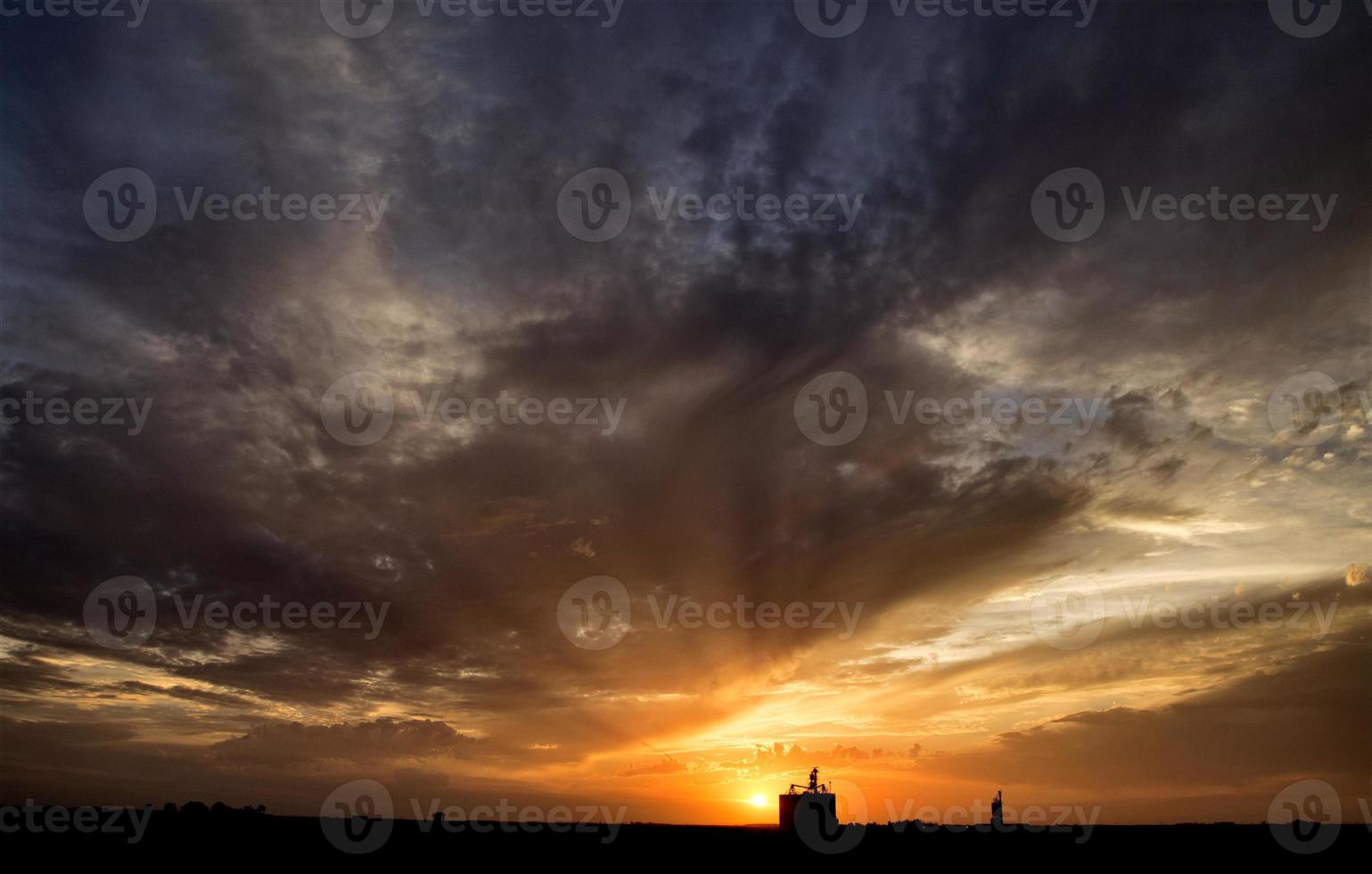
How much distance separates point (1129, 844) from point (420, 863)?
32.6 meters

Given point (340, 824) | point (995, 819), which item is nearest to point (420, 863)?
point (340, 824)

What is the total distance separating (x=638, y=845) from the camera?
3772cm

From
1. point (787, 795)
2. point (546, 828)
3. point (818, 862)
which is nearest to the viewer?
point (818, 862)

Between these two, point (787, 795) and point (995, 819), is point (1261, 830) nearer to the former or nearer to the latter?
point (995, 819)

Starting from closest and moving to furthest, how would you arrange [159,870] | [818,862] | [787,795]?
1. [159,870]
2. [818,862]
3. [787,795]

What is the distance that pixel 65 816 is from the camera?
40.6 m

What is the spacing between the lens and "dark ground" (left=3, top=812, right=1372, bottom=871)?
115 ft

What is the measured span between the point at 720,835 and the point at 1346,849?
2965 centimetres

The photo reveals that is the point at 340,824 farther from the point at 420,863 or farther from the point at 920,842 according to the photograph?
the point at 920,842

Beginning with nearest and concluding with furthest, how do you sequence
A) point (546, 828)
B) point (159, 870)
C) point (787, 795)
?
1. point (159, 870)
2. point (546, 828)
3. point (787, 795)

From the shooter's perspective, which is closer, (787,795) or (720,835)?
(720,835)

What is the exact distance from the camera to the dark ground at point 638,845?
1382 inches

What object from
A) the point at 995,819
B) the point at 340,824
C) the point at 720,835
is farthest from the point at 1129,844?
the point at 340,824

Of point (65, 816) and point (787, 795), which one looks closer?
point (65, 816)
